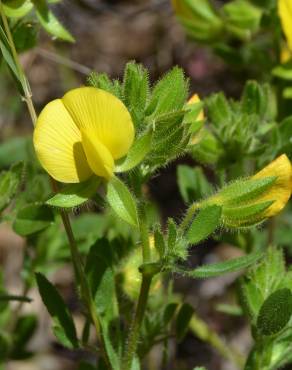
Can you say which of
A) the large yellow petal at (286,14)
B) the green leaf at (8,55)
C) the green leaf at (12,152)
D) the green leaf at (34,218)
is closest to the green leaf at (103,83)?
the green leaf at (8,55)

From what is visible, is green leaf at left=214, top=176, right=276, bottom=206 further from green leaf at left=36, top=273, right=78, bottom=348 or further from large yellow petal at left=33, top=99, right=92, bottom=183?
green leaf at left=36, top=273, right=78, bottom=348

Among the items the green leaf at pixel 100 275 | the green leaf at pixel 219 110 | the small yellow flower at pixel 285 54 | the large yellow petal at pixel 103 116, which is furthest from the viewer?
the small yellow flower at pixel 285 54

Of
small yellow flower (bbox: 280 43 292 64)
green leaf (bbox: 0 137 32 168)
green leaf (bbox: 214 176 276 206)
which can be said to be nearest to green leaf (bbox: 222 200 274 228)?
green leaf (bbox: 214 176 276 206)

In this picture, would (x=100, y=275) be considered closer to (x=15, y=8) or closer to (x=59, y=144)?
(x=59, y=144)

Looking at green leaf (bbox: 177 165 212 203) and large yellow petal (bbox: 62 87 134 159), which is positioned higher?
large yellow petal (bbox: 62 87 134 159)

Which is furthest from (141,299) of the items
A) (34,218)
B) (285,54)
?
(285,54)

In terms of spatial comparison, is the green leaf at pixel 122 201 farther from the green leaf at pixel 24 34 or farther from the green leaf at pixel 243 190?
the green leaf at pixel 24 34
